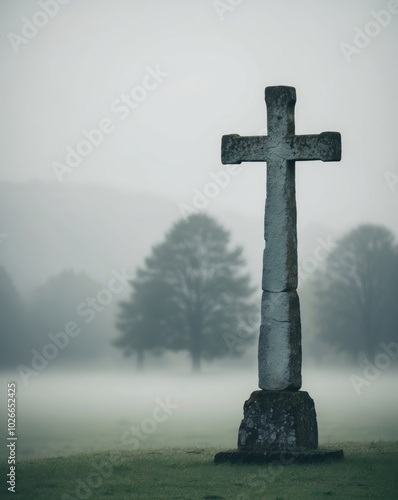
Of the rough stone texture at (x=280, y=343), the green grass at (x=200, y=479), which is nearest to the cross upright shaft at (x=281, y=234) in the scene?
the rough stone texture at (x=280, y=343)

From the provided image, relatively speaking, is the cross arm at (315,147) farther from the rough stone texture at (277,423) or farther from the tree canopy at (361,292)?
the tree canopy at (361,292)

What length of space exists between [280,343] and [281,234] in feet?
5.99

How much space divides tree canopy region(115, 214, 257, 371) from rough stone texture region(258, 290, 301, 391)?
36509 mm

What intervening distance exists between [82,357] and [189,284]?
39.3 feet

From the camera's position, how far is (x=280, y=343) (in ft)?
50.5

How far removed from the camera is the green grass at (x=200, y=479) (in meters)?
12.7

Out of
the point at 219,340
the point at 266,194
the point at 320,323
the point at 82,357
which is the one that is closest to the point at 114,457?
the point at 266,194

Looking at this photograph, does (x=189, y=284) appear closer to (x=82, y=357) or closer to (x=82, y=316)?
(x=82, y=316)

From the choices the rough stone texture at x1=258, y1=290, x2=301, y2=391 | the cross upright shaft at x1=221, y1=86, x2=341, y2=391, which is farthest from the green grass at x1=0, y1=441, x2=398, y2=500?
the cross upright shaft at x1=221, y1=86, x2=341, y2=391

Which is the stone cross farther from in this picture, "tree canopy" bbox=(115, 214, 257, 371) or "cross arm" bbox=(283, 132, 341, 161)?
"tree canopy" bbox=(115, 214, 257, 371)

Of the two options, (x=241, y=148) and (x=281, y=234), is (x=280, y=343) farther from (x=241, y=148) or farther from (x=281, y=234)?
(x=241, y=148)

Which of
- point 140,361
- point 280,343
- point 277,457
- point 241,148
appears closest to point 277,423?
point 277,457

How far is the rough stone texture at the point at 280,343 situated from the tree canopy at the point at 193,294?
36.5 m

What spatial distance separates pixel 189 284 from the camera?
53.8 m
